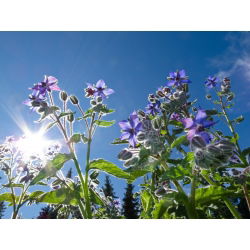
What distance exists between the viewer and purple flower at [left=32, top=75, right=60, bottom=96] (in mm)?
1413

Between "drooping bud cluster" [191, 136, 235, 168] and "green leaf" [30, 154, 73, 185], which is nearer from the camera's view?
"drooping bud cluster" [191, 136, 235, 168]

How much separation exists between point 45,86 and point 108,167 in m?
0.58

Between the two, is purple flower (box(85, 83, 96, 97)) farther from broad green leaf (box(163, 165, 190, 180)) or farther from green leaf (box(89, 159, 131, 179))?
broad green leaf (box(163, 165, 190, 180))

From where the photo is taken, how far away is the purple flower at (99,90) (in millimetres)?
1548

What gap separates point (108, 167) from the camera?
3.96ft

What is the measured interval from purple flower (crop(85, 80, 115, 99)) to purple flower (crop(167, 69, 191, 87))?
0.47 meters

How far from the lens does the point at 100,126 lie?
4.77ft

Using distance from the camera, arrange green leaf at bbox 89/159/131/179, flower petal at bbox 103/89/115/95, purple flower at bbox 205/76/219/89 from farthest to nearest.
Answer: purple flower at bbox 205/76/219/89
flower petal at bbox 103/89/115/95
green leaf at bbox 89/159/131/179

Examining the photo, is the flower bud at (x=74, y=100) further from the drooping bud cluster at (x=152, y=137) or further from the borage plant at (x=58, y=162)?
the drooping bud cluster at (x=152, y=137)

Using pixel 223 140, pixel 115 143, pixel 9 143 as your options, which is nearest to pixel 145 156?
pixel 223 140

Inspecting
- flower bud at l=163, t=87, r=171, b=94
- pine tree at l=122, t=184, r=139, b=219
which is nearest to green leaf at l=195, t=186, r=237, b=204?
flower bud at l=163, t=87, r=171, b=94

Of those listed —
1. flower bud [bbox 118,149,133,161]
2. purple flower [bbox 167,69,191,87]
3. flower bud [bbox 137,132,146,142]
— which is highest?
purple flower [bbox 167,69,191,87]
